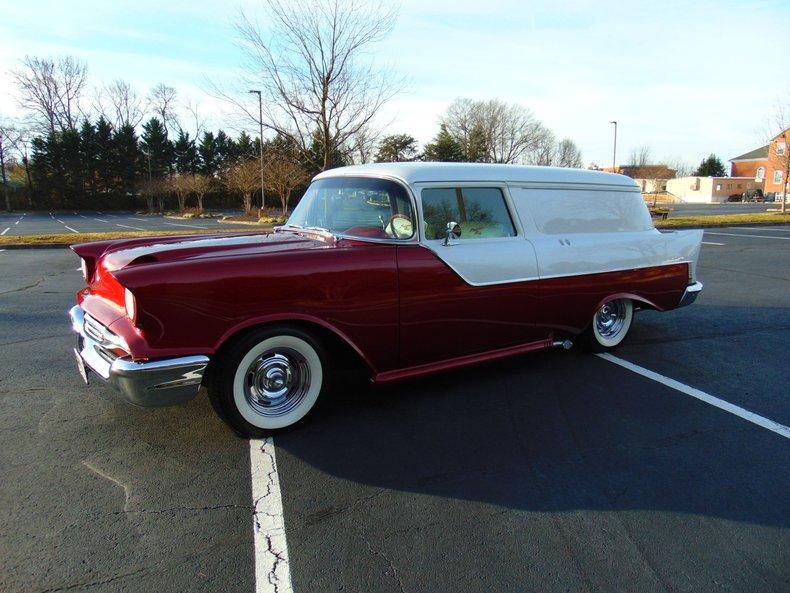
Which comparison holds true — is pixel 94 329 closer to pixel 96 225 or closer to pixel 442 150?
pixel 96 225

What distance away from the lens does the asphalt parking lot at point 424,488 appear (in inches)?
84.7

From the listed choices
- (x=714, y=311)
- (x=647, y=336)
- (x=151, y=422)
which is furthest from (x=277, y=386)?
(x=714, y=311)

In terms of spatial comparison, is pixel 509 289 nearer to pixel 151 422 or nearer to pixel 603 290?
pixel 603 290

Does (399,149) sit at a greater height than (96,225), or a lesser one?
greater

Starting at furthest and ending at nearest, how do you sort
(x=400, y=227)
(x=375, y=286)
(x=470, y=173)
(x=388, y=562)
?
(x=470, y=173)
(x=400, y=227)
(x=375, y=286)
(x=388, y=562)

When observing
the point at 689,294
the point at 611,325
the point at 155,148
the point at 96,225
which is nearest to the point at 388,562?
the point at 611,325

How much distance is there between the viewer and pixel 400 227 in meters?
3.68

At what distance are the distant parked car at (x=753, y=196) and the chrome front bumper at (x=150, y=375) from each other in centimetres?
7284

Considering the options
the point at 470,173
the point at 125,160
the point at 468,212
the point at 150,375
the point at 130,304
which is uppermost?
the point at 125,160

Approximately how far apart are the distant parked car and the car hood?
2825 inches

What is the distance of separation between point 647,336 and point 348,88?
470 inches

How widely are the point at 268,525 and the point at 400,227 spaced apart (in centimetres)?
209

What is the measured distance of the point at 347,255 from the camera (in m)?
3.36

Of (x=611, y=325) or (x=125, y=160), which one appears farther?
(x=125, y=160)
